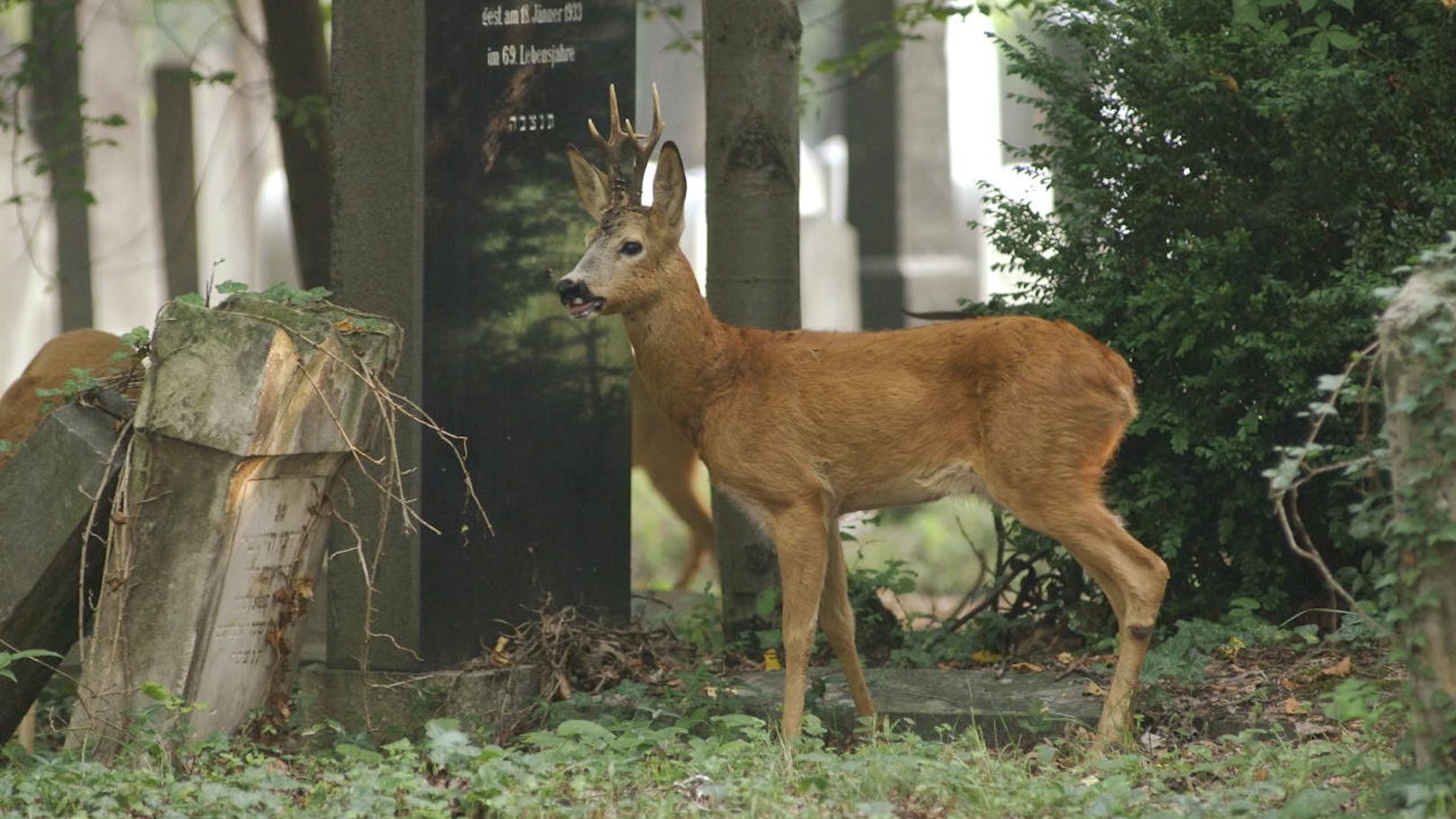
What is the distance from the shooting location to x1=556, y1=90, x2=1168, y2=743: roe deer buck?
252 inches

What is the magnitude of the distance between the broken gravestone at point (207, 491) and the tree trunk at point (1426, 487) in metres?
3.24

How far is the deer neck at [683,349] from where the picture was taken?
684 centimetres

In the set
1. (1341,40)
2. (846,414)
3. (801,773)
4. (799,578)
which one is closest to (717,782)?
(801,773)

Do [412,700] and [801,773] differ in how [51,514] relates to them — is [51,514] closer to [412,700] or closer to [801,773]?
[412,700]

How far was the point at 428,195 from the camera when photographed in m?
7.05

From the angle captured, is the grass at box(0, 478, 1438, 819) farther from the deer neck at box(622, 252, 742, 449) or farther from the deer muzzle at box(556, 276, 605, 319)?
the deer muzzle at box(556, 276, 605, 319)

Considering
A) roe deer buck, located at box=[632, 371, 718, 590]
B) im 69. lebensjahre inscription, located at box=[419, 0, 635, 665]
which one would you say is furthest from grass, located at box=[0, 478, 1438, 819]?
roe deer buck, located at box=[632, 371, 718, 590]

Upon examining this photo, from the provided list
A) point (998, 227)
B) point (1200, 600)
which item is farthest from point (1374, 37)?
point (1200, 600)

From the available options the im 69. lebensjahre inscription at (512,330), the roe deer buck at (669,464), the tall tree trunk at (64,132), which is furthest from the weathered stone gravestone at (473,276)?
the roe deer buck at (669,464)

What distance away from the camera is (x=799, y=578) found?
664 centimetres

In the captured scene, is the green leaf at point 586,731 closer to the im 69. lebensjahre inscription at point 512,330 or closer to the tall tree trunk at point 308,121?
the im 69. lebensjahre inscription at point 512,330

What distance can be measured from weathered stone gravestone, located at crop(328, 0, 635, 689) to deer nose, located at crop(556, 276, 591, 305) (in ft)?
1.99

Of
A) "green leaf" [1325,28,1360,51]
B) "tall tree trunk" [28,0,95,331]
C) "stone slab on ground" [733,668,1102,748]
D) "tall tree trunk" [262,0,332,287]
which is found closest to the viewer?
"stone slab on ground" [733,668,1102,748]

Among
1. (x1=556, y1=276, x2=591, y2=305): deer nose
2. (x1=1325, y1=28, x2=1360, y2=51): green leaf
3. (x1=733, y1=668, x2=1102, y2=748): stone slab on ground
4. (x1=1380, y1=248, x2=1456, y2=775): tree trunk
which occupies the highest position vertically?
(x1=1325, y1=28, x2=1360, y2=51): green leaf
